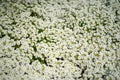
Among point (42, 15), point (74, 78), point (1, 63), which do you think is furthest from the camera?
point (42, 15)

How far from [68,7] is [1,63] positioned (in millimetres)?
2125

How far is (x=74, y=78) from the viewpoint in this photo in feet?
12.2

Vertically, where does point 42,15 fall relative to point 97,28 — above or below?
above

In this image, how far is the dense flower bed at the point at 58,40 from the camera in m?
3.60

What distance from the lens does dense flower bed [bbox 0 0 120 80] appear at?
3598 millimetres

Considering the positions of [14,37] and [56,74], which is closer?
[56,74]

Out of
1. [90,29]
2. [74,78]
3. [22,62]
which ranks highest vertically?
[90,29]

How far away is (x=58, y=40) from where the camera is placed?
4004 millimetres

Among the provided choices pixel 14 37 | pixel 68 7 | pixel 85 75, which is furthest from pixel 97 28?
pixel 14 37

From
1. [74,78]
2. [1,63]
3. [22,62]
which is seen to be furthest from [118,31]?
[1,63]

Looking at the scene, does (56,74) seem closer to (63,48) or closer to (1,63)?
(63,48)

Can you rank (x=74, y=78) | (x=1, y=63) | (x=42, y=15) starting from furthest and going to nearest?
(x=42, y=15)
(x=74, y=78)
(x=1, y=63)

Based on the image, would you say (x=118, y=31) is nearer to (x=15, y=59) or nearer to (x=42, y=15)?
(x=42, y=15)

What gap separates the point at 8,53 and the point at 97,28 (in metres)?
2.09
